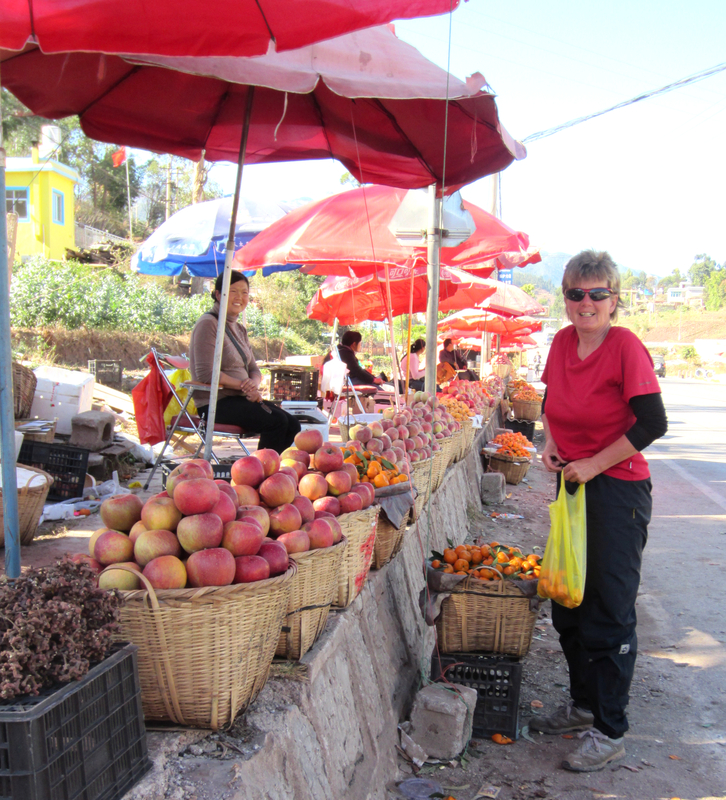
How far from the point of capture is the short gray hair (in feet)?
10.7

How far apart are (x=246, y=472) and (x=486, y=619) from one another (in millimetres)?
1711

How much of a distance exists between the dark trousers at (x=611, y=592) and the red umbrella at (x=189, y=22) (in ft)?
7.46

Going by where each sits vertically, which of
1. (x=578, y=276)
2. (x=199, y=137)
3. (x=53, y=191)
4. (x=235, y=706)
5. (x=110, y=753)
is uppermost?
(x=53, y=191)

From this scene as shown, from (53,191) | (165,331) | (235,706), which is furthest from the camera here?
(53,191)

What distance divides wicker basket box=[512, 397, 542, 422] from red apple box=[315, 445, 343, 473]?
1201 centimetres

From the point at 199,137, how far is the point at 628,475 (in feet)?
12.5

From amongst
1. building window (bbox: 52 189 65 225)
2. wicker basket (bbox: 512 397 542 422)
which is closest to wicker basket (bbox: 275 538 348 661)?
wicker basket (bbox: 512 397 542 422)

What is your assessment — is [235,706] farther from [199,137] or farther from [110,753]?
[199,137]

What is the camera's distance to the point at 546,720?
3533mm

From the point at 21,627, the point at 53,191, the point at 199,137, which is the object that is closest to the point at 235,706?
the point at 21,627

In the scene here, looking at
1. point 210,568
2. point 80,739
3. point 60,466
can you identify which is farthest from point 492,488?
point 80,739

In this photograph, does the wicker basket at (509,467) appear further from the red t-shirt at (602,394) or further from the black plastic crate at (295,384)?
the red t-shirt at (602,394)

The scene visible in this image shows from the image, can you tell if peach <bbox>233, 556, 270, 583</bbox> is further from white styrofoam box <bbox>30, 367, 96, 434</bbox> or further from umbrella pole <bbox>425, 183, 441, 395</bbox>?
white styrofoam box <bbox>30, 367, 96, 434</bbox>

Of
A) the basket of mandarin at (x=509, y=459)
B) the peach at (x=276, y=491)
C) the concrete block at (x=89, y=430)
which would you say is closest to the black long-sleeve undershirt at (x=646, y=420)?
the peach at (x=276, y=491)
